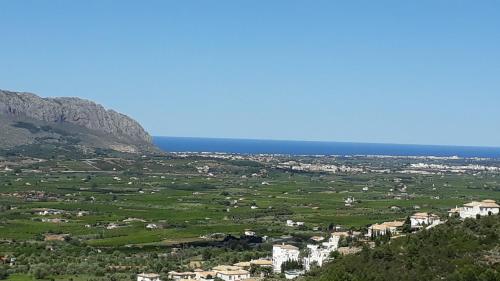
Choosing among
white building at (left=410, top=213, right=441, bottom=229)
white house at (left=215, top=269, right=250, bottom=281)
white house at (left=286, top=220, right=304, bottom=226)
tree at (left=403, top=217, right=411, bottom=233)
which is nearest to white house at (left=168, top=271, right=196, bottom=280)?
white house at (left=215, top=269, right=250, bottom=281)

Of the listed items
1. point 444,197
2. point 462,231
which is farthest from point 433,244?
point 444,197

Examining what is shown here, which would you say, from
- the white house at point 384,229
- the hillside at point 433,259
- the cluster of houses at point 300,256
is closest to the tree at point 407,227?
the cluster of houses at point 300,256

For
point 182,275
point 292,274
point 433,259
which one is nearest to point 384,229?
point 292,274

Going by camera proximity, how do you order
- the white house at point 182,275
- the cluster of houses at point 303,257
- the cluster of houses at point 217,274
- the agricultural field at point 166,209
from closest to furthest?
the cluster of houses at point 217,274, the white house at point 182,275, the cluster of houses at point 303,257, the agricultural field at point 166,209

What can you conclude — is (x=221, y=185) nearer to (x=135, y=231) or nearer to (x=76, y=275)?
(x=135, y=231)

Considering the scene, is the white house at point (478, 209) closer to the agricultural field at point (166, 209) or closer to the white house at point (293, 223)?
the agricultural field at point (166, 209)

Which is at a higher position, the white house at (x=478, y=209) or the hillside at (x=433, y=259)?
the white house at (x=478, y=209)

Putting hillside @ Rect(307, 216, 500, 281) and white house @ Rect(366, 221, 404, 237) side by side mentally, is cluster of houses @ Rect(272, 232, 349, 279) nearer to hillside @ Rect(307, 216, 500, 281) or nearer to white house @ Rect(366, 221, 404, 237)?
white house @ Rect(366, 221, 404, 237)
